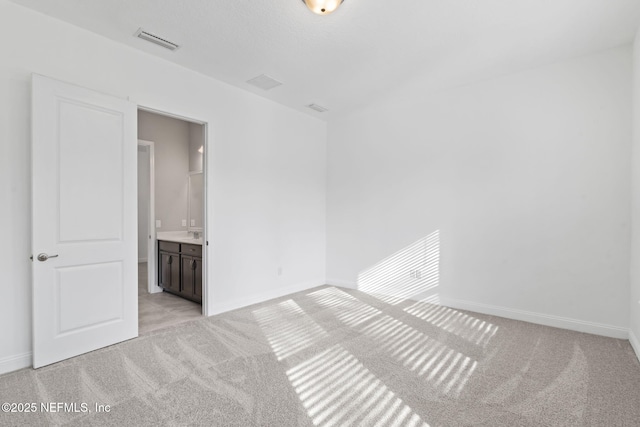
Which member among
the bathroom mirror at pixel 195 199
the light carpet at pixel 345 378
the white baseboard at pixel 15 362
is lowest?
the light carpet at pixel 345 378

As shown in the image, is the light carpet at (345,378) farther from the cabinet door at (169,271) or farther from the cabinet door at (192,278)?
the cabinet door at (169,271)

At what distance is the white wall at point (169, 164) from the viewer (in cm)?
534

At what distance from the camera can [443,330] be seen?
342cm

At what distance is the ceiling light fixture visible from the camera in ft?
7.82

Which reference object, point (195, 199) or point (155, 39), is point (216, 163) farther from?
point (195, 199)

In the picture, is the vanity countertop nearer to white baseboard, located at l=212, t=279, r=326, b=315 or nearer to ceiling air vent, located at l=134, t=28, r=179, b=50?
white baseboard, located at l=212, t=279, r=326, b=315

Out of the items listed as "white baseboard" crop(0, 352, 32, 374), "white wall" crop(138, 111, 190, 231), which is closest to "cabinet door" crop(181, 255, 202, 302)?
"white wall" crop(138, 111, 190, 231)

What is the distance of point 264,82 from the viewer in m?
4.00

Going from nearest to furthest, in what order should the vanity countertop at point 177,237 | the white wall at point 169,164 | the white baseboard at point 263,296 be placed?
the white baseboard at point 263,296, the vanity countertop at point 177,237, the white wall at point 169,164

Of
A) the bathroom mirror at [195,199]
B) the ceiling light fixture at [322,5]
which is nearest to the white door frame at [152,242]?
the bathroom mirror at [195,199]

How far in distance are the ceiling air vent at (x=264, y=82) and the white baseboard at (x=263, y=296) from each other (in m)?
2.79

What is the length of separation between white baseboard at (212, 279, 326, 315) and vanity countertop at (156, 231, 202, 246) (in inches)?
36.6

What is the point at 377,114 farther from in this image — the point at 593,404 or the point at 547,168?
the point at 593,404

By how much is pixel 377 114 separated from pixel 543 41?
229 centimetres
